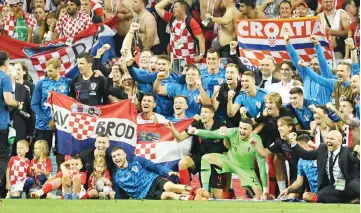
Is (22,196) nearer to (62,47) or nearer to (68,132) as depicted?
(68,132)

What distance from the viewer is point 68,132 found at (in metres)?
20.3

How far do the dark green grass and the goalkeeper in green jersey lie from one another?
2.44 feet

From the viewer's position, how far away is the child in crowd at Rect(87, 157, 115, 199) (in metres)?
19.4

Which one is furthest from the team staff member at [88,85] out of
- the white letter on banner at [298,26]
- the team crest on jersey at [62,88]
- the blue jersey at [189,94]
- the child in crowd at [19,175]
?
the white letter on banner at [298,26]

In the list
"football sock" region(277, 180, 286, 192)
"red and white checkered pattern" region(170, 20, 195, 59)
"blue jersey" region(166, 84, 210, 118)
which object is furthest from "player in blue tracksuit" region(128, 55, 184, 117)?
"football sock" region(277, 180, 286, 192)

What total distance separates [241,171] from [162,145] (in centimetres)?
136

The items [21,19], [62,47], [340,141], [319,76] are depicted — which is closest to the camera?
[340,141]

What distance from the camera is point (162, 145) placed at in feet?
65.0

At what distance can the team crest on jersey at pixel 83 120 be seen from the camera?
66.2 ft

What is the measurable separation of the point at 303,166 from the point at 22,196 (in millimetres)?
4393

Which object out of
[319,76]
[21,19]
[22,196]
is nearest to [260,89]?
[319,76]

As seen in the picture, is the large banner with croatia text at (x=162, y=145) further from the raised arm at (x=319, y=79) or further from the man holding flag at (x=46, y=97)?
the raised arm at (x=319, y=79)

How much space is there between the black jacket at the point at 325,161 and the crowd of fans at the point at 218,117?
1 centimetres

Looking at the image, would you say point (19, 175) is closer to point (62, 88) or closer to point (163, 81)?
point (62, 88)
